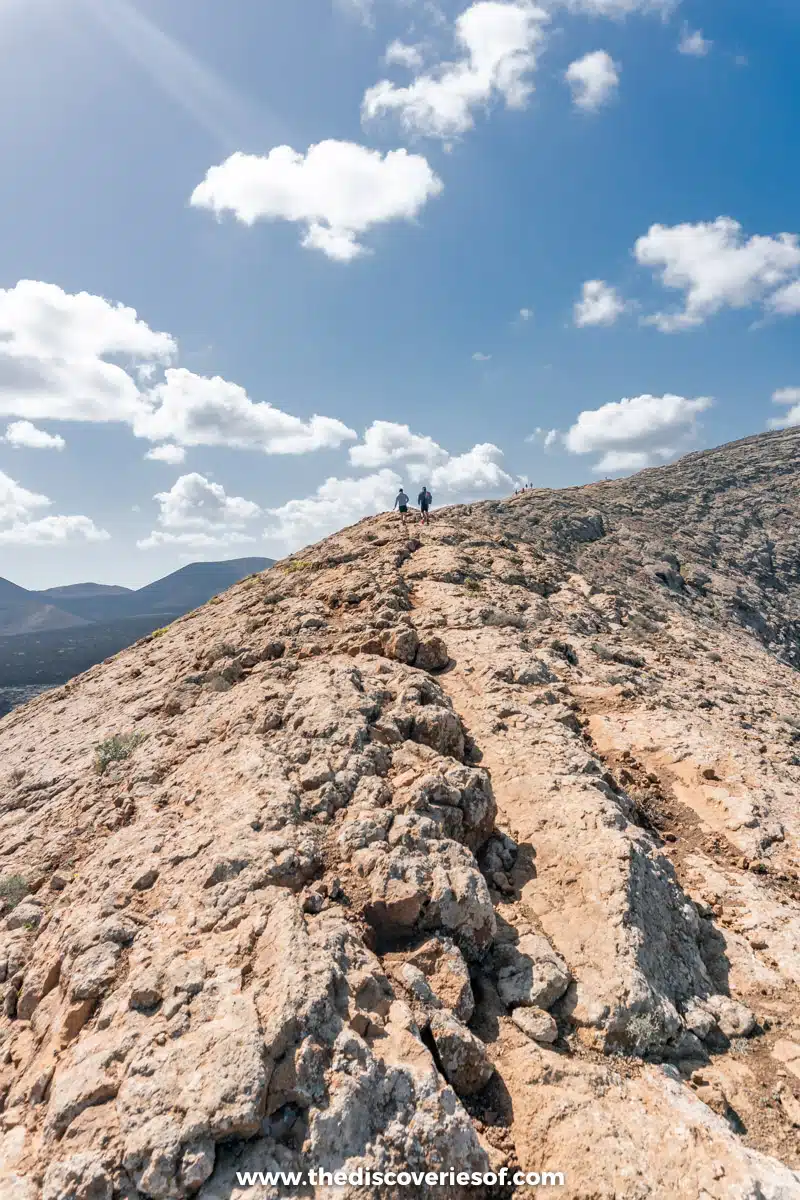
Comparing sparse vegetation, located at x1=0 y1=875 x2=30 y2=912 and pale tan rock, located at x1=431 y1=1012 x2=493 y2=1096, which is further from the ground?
sparse vegetation, located at x1=0 y1=875 x2=30 y2=912

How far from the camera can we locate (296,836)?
7.62m

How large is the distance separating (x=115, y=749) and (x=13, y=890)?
3.26m

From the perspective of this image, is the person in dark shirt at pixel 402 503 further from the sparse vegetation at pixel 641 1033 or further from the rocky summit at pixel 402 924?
the sparse vegetation at pixel 641 1033

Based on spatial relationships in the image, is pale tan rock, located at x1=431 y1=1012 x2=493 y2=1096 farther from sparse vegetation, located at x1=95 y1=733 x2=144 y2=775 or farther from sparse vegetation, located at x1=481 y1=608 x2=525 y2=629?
sparse vegetation, located at x1=481 y1=608 x2=525 y2=629

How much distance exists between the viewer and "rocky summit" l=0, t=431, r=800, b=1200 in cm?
480

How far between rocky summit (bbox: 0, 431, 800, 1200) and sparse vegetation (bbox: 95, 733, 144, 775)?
92mm

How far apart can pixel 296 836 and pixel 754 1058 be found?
5.49m

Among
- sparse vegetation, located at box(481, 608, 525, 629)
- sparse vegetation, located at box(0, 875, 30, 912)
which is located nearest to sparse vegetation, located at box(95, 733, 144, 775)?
sparse vegetation, located at box(0, 875, 30, 912)

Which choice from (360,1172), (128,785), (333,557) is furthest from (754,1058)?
(333,557)

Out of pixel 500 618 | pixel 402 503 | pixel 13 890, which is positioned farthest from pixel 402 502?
pixel 13 890

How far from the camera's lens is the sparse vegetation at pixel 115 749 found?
37.9ft

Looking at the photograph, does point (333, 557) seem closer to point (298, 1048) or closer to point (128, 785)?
point (128, 785)

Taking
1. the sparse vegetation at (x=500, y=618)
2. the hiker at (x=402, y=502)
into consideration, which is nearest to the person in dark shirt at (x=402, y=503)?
the hiker at (x=402, y=502)

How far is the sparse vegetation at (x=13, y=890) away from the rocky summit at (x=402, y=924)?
47 mm
